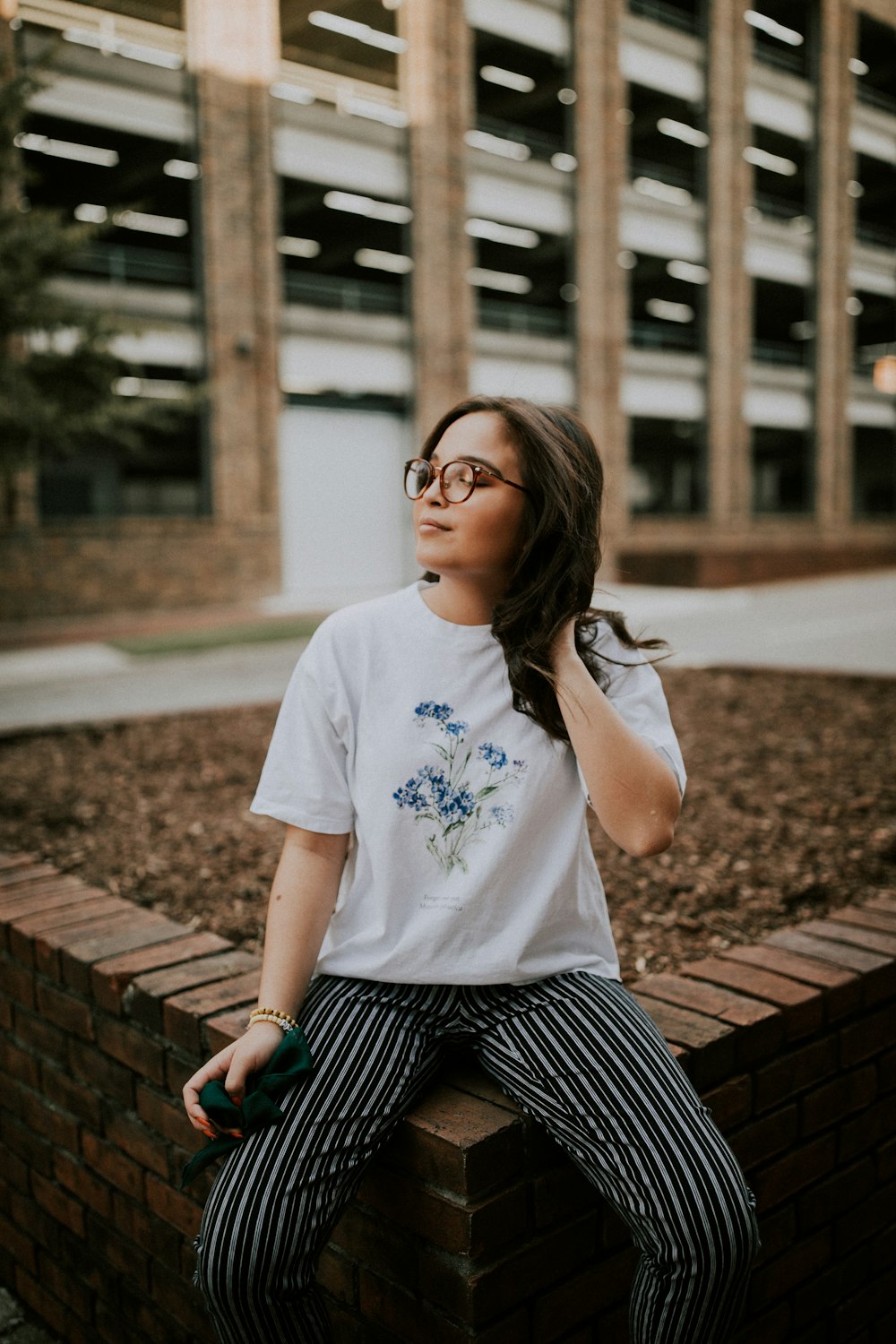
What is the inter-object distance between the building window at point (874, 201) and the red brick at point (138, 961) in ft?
99.0

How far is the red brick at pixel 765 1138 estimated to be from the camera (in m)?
1.84

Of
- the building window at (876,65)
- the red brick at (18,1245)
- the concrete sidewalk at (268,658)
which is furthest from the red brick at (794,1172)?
the building window at (876,65)

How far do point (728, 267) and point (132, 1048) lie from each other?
25.5 meters

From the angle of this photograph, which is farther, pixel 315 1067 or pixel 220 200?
pixel 220 200

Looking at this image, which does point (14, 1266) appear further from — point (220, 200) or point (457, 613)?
point (220, 200)

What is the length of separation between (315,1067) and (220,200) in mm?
17671

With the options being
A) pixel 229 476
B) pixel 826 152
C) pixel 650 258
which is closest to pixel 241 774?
pixel 229 476

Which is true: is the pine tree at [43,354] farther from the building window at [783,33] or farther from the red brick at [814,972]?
the building window at [783,33]

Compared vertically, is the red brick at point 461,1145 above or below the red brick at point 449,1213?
above

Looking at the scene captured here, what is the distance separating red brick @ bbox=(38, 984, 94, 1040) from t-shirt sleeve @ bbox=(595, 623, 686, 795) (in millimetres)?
1219

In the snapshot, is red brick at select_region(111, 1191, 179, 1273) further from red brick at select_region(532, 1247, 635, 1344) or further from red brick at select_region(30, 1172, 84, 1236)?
red brick at select_region(532, 1247, 635, 1344)

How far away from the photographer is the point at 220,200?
1702cm

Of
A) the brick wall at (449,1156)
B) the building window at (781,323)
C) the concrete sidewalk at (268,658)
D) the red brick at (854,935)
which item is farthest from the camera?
the building window at (781,323)

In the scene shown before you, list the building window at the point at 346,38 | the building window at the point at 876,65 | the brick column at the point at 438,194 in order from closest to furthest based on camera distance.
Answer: the building window at the point at 346,38
the brick column at the point at 438,194
the building window at the point at 876,65
